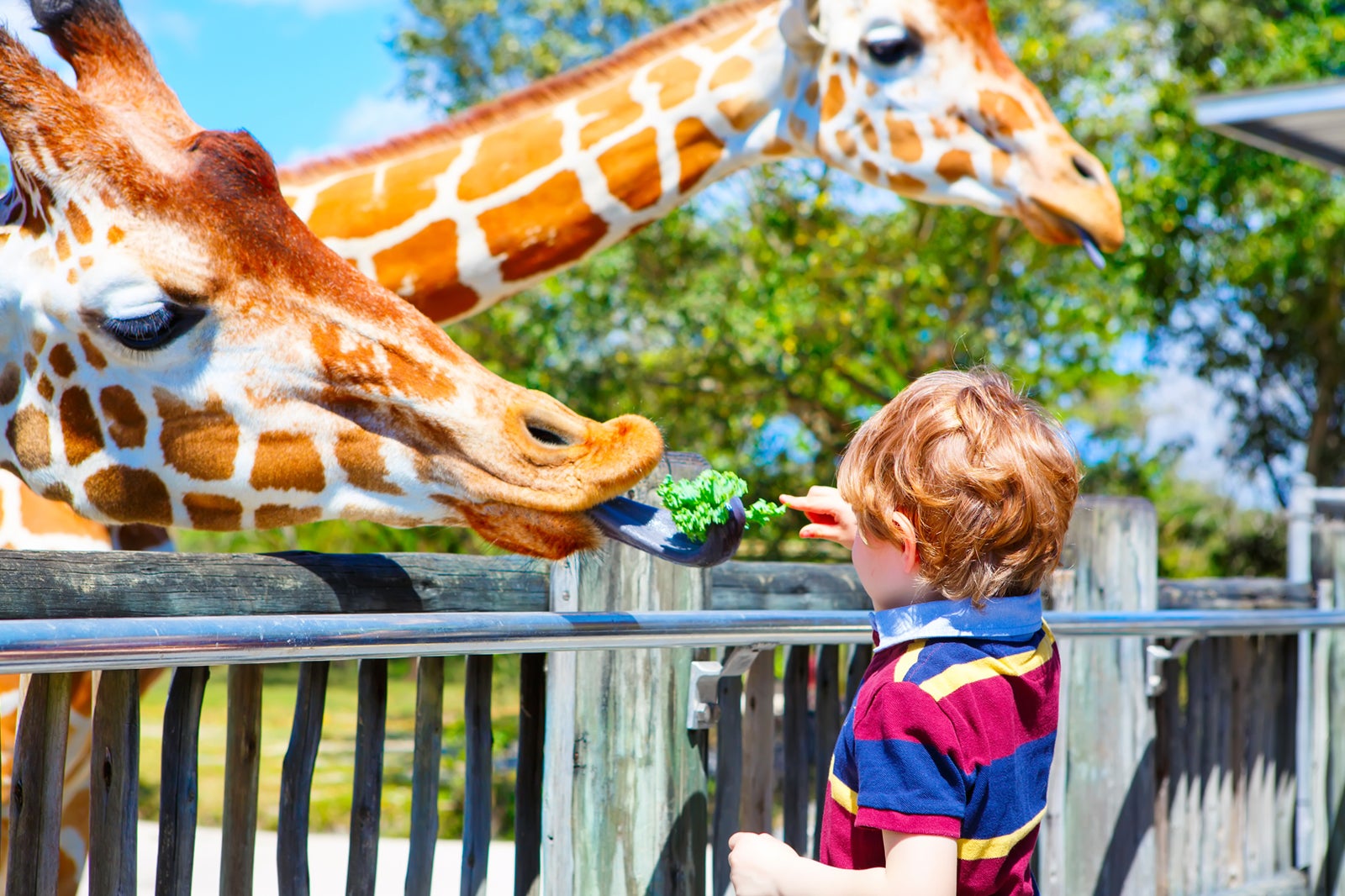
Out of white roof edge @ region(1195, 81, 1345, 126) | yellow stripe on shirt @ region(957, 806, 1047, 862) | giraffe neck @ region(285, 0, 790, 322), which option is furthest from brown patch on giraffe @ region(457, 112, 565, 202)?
white roof edge @ region(1195, 81, 1345, 126)

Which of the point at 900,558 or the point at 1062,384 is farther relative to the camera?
the point at 1062,384

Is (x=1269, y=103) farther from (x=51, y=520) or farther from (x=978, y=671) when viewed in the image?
(x=51, y=520)

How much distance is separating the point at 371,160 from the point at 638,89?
0.86 metres

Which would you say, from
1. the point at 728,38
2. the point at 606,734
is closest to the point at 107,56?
the point at 606,734

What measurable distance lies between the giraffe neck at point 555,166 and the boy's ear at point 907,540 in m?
2.30

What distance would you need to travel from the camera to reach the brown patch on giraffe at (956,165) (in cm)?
411

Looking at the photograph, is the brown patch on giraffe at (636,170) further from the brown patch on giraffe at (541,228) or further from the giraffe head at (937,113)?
the giraffe head at (937,113)

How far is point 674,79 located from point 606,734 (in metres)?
2.42

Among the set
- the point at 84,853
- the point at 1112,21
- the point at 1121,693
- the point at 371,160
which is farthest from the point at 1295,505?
the point at 1112,21

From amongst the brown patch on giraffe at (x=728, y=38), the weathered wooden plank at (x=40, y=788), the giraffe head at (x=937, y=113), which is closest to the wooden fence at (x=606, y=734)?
the weathered wooden plank at (x=40, y=788)

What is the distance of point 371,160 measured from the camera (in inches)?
152

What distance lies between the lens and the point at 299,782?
197 centimetres

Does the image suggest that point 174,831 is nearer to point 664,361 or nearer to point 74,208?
point 74,208

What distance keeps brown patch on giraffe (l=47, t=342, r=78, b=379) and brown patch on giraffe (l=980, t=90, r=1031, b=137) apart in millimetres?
2909
